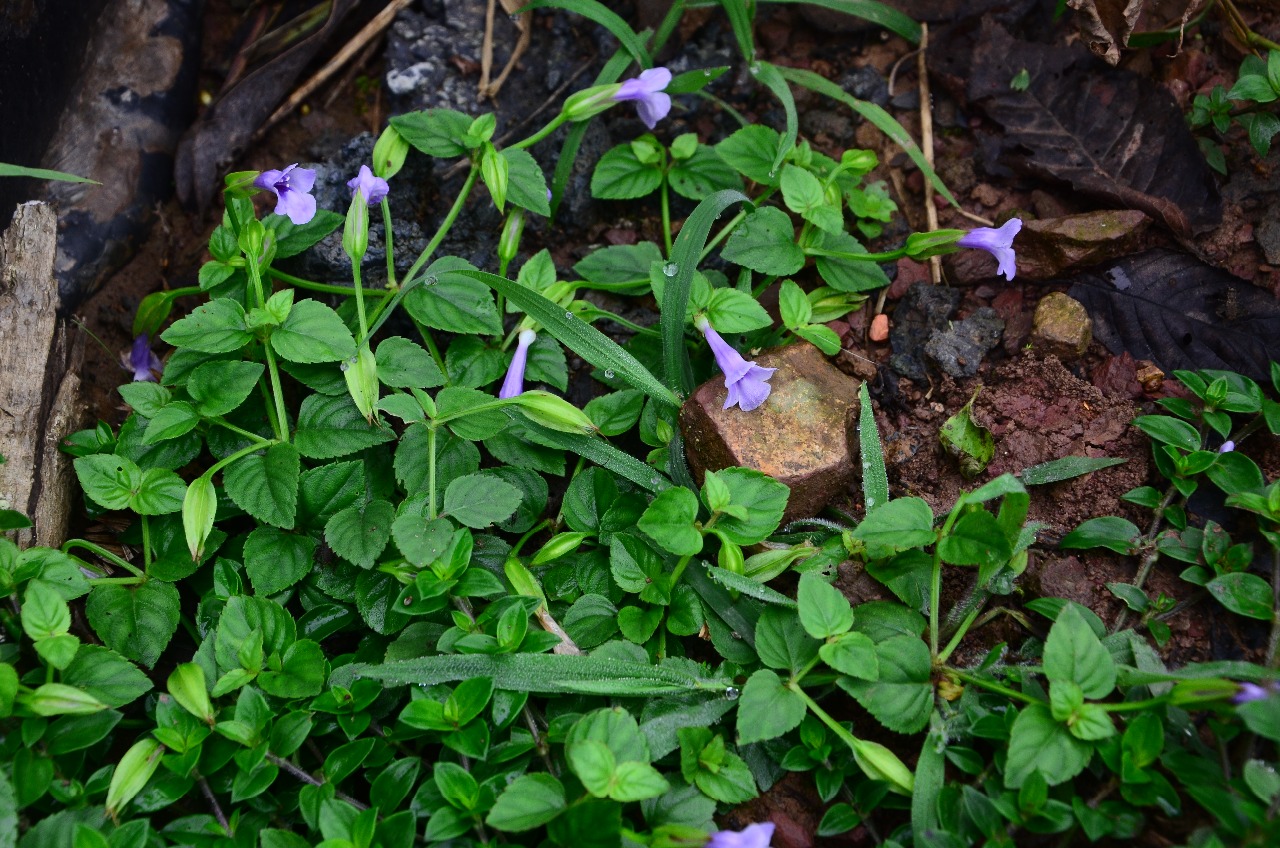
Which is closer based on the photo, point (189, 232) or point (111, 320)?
point (111, 320)

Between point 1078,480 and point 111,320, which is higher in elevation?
point 111,320

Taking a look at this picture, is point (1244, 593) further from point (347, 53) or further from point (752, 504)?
point (347, 53)

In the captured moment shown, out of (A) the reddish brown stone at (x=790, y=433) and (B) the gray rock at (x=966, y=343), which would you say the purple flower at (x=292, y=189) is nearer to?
(A) the reddish brown stone at (x=790, y=433)

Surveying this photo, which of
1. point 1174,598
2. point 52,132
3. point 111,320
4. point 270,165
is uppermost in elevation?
point 52,132

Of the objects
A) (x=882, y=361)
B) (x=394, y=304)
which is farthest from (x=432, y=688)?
(x=882, y=361)

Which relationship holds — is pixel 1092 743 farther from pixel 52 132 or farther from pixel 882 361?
pixel 52 132

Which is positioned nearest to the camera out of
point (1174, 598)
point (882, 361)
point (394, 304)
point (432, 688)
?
point (432, 688)

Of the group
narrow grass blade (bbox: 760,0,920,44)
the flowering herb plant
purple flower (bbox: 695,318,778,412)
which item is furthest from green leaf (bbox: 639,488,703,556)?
narrow grass blade (bbox: 760,0,920,44)
